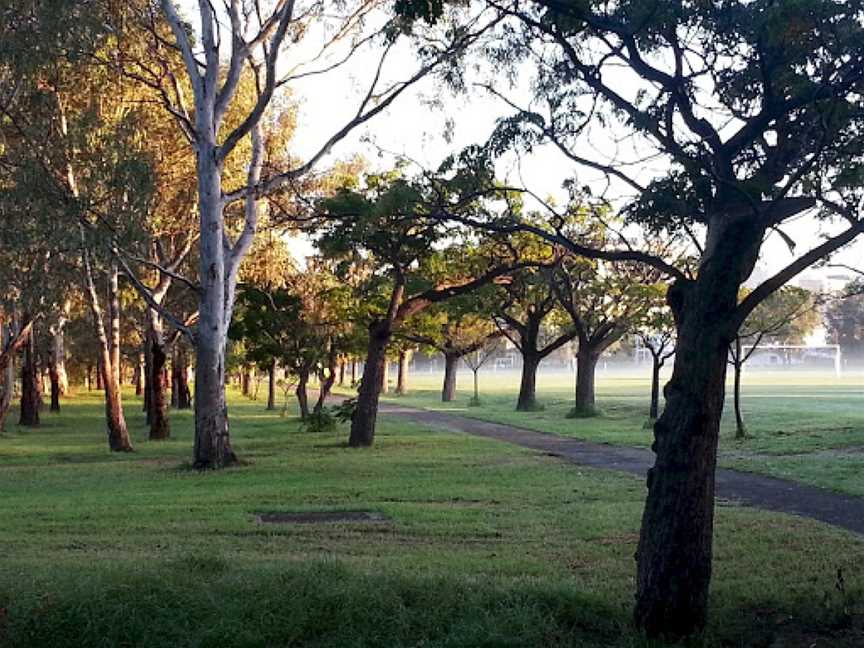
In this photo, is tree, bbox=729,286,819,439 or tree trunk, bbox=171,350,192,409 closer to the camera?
tree, bbox=729,286,819,439

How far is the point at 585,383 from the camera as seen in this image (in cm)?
4209

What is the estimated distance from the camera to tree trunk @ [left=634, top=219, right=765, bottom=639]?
7125 mm

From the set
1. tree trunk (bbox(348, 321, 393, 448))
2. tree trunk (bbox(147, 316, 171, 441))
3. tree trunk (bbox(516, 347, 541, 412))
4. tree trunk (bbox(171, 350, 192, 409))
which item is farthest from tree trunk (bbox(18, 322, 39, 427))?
tree trunk (bbox(516, 347, 541, 412))

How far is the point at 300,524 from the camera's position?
12805 millimetres

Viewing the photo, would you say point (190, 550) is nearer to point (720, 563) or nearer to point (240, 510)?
point (240, 510)

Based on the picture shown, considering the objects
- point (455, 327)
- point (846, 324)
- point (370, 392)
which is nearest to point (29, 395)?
point (370, 392)

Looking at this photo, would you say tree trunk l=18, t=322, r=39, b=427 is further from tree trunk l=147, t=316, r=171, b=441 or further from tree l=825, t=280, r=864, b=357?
tree l=825, t=280, r=864, b=357

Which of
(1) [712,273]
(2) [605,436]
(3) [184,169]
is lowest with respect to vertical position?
(2) [605,436]

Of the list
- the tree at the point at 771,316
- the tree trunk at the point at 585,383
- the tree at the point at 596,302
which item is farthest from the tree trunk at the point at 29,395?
the tree at the point at 771,316

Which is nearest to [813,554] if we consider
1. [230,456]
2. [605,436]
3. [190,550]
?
[190,550]

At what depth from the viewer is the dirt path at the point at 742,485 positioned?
539 inches

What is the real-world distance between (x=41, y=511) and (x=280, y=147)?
16722 mm

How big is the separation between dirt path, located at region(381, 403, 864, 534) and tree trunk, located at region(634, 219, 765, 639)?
5.75 m

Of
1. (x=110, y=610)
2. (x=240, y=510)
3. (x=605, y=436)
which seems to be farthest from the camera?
(x=605, y=436)
